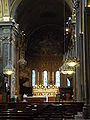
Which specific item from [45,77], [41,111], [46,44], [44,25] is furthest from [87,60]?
[46,44]

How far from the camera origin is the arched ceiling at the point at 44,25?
1195 inches

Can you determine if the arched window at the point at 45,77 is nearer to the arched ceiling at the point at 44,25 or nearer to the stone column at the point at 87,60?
the arched ceiling at the point at 44,25

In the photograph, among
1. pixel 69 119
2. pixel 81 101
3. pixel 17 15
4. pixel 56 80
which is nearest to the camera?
pixel 69 119

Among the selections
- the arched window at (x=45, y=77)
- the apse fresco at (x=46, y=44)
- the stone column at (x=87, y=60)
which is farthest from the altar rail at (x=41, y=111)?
the apse fresco at (x=46, y=44)

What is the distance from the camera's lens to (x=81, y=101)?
57.2 feet

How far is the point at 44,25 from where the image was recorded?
3741 cm

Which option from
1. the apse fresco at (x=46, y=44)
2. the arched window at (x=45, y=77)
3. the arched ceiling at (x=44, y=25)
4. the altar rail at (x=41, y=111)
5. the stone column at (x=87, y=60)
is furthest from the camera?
the apse fresco at (x=46, y=44)

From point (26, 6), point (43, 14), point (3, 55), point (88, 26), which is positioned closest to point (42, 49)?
point (43, 14)

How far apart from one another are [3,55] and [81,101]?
33.0 ft

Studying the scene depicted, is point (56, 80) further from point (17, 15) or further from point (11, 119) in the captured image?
point (11, 119)

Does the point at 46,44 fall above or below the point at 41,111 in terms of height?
above

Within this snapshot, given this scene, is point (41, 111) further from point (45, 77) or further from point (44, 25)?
point (44, 25)

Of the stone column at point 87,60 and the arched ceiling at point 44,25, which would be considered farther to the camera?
the arched ceiling at point 44,25

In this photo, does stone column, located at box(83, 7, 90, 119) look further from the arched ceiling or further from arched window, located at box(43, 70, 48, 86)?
arched window, located at box(43, 70, 48, 86)
